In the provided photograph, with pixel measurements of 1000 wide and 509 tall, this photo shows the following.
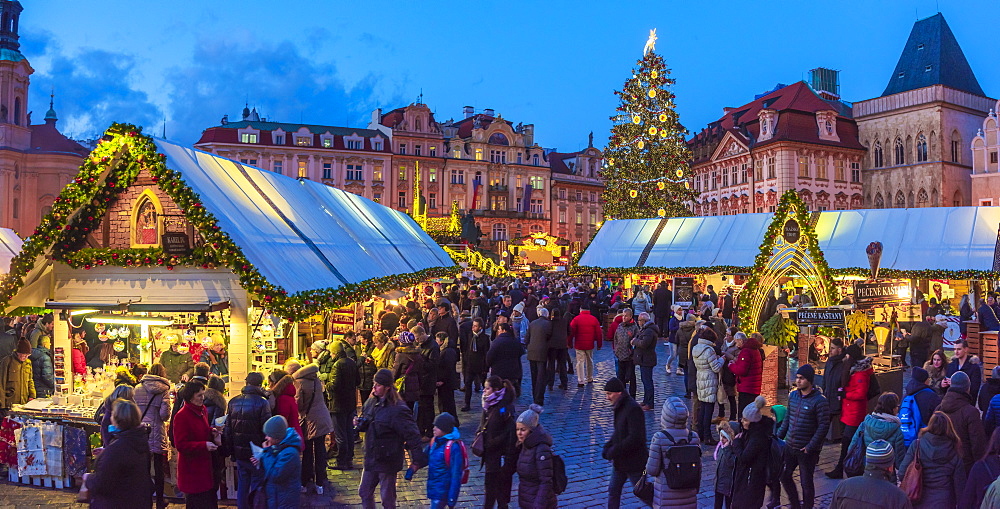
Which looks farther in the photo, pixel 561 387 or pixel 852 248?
pixel 852 248

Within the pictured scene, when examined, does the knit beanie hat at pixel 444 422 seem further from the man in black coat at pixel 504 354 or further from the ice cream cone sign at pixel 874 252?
the ice cream cone sign at pixel 874 252

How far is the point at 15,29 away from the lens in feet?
175

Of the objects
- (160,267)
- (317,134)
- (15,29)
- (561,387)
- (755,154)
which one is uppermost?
(15,29)

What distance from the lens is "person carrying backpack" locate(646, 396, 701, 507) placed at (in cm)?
600

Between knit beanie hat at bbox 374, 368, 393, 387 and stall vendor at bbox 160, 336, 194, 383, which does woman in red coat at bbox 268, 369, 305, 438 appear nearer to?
knit beanie hat at bbox 374, 368, 393, 387

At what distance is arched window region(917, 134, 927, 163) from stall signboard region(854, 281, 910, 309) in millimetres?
30101

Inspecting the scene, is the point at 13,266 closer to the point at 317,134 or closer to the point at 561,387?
the point at 561,387

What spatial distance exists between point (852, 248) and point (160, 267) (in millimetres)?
19005

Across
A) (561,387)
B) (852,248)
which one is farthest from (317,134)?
(561,387)

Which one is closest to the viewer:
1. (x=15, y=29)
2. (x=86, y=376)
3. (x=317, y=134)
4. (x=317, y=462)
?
(x=317, y=462)

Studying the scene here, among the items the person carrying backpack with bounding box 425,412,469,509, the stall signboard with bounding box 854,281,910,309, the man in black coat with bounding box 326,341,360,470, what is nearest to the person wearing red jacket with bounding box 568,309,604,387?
the man in black coat with bounding box 326,341,360,470

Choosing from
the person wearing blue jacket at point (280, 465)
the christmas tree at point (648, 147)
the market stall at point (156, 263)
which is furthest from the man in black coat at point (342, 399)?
the christmas tree at point (648, 147)

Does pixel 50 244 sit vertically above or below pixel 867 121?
below

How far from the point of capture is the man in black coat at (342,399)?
29.5ft
